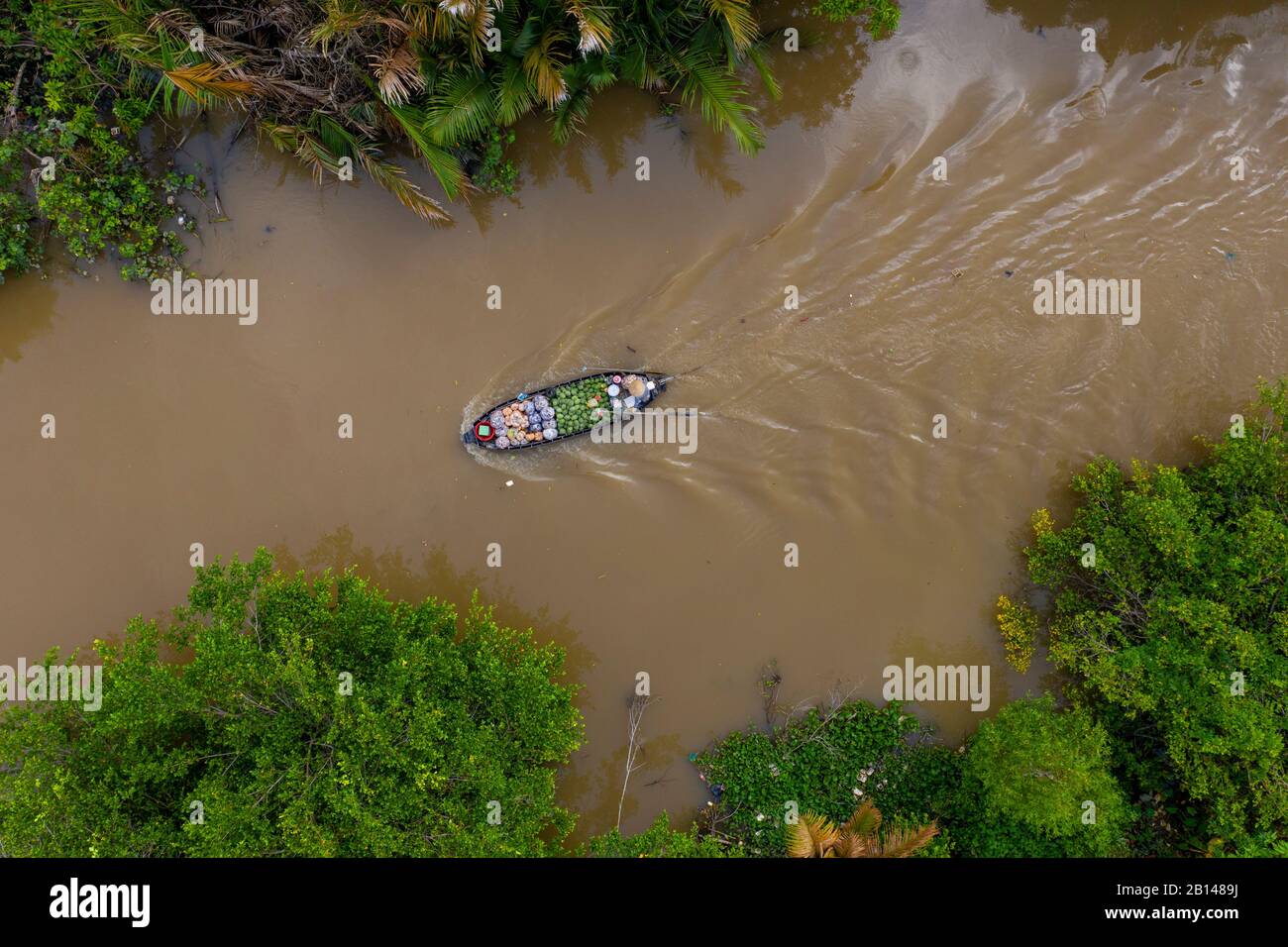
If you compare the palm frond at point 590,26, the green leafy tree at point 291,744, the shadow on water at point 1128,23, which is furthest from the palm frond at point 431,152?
the shadow on water at point 1128,23

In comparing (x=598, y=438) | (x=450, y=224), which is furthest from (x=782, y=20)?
(x=598, y=438)

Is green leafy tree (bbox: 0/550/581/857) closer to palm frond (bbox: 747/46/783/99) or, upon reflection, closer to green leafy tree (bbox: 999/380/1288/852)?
green leafy tree (bbox: 999/380/1288/852)

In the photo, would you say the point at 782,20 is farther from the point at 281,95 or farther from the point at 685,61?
the point at 281,95

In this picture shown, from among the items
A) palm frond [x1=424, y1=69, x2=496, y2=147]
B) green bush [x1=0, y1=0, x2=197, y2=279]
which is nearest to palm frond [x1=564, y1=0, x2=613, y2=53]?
palm frond [x1=424, y1=69, x2=496, y2=147]

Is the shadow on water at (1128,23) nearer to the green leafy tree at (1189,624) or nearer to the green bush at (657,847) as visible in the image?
the green leafy tree at (1189,624)

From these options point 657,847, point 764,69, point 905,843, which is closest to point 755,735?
point 657,847
